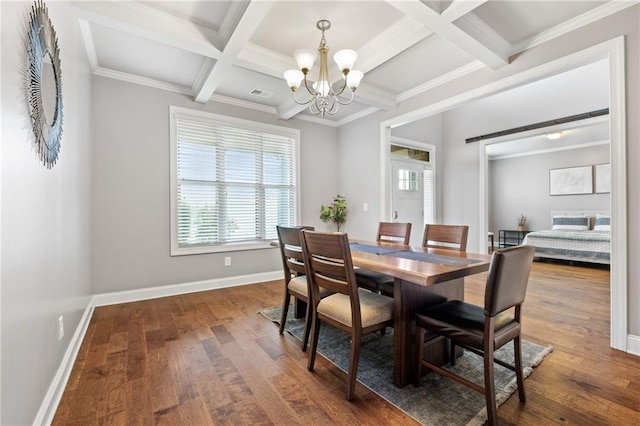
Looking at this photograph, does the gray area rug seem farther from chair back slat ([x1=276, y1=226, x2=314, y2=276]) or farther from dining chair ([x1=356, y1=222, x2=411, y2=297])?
chair back slat ([x1=276, y1=226, x2=314, y2=276])

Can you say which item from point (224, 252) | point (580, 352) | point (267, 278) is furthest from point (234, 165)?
point (580, 352)

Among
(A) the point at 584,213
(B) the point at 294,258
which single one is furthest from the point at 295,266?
(A) the point at 584,213

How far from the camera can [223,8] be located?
7.43 feet

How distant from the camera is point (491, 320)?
138 centimetres

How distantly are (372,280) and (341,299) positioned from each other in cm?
54

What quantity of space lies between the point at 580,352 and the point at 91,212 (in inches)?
179

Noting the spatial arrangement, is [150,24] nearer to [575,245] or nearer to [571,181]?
[575,245]

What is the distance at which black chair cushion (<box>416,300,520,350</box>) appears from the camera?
1.45m

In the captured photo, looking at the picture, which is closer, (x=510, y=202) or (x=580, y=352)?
(x=580, y=352)

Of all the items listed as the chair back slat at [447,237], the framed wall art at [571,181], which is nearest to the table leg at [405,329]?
the chair back slat at [447,237]

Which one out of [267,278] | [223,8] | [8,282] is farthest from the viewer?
[267,278]

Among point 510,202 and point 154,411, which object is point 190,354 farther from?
point 510,202

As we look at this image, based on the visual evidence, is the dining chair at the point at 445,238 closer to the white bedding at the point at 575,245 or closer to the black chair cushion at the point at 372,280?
the black chair cushion at the point at 372,280

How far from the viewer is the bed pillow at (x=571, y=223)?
6465 millimetres
